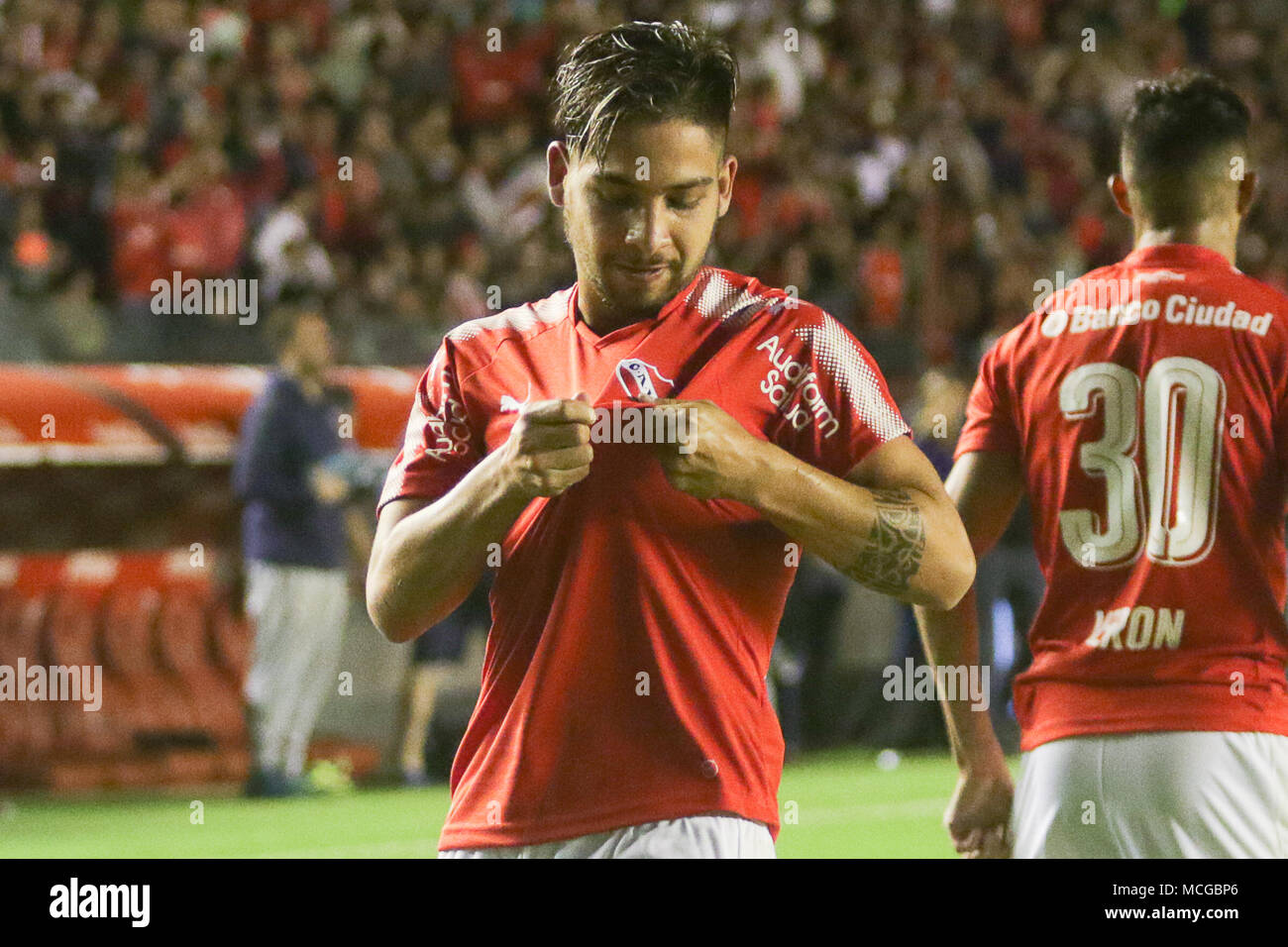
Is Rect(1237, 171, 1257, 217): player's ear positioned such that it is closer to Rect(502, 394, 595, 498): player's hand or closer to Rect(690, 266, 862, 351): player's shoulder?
Rect(690, 266, 862, 351): player's shoulder

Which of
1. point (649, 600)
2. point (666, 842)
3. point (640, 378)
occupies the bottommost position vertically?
point (666, 842)

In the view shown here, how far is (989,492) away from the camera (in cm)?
386

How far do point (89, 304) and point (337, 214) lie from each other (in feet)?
11.5

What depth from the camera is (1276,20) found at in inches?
764

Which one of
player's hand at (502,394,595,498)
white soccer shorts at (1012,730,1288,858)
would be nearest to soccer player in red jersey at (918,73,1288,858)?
white soccer shorts at (1012,730,1288,858)

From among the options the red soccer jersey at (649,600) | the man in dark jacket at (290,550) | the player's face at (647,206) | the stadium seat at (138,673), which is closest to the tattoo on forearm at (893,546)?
the red soccer jersey at (649,600)

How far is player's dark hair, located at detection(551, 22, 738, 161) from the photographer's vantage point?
9.23ft

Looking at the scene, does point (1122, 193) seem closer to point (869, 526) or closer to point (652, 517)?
point (869, 526)

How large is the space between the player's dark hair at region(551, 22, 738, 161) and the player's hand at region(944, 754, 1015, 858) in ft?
5.08

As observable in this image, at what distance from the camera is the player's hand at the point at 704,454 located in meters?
2.60

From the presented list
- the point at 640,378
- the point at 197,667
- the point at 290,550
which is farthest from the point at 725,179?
the point at 197,667

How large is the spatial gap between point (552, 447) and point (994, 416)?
156 cm

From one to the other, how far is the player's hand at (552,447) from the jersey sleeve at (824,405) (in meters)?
0.39

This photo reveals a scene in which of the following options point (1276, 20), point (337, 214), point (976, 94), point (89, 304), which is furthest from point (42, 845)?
point (1276, 20)
